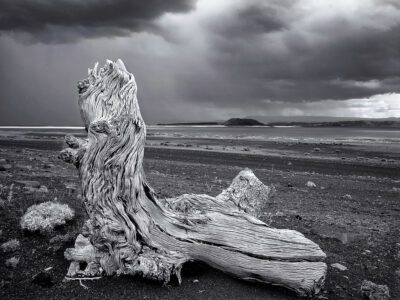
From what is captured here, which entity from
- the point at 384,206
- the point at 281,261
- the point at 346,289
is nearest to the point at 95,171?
the point at 281,261

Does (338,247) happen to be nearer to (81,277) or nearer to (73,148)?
(81,277)

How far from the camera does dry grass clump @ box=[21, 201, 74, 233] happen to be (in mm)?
6242

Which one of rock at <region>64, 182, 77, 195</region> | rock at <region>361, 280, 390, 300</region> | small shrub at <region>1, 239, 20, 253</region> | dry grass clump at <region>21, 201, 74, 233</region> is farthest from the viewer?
rock at <region>64, 182, 77, 195</region>

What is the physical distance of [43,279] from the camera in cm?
487

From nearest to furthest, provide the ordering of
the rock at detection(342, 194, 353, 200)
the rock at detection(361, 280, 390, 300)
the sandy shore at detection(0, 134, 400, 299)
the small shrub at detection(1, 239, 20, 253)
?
1. the sandy shore at detection(0, 134, 400, 299)
2. the rock at detection(361, 280, 390, 300)
3. the small shrub at detection(1, 239, 20, 253)
4. the rock at detection(342, 194, 353, 200)

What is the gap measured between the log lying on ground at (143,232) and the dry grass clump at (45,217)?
1443 mm

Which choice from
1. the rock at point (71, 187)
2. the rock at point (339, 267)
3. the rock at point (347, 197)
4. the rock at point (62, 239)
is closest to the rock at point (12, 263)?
the rock at point (62, 239)

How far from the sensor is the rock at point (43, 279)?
4.80 metres

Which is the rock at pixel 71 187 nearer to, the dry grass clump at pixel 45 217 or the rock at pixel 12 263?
the dry grass clump at pixel 45 217

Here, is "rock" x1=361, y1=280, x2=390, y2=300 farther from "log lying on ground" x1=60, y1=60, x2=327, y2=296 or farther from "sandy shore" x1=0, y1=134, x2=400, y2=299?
"log lying on ground" x1=60, y1=60, x2=327, y2=296

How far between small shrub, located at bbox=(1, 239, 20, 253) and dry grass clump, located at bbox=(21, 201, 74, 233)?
44 cm

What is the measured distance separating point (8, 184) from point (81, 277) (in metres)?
6.89

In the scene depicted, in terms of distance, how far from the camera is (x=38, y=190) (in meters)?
9.66

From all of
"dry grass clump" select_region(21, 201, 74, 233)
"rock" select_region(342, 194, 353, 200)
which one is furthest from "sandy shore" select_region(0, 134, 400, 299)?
"dry grass clump" select_region(21, 201, 74, 233)
